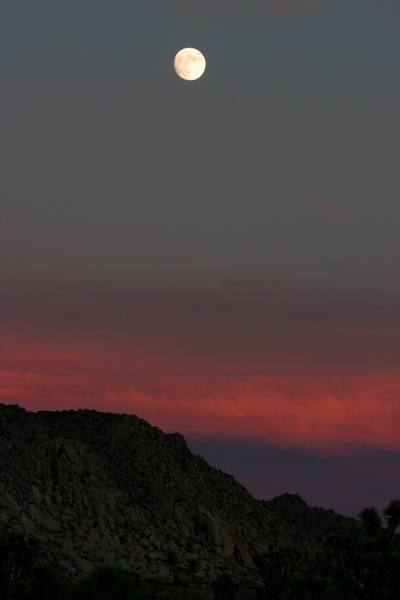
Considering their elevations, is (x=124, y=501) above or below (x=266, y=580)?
above

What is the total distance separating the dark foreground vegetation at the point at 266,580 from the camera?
4447 centimetres

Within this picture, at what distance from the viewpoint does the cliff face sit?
73625mm

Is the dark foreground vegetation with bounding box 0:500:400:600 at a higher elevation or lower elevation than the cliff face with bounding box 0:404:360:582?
lower

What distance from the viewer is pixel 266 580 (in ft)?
221

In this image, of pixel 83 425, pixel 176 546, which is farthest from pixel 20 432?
pixel 176 546

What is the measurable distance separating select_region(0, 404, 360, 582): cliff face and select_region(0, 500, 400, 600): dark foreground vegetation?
16.0ft

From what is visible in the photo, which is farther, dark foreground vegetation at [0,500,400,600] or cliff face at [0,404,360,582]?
cliff face at [0,404,360,582]

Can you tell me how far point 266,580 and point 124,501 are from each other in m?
21.9

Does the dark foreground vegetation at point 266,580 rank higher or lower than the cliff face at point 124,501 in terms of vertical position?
lower

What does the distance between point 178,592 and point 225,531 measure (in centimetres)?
1852

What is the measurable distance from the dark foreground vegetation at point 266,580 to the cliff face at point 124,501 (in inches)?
192

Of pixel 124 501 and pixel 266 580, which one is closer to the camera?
pixel 266 580

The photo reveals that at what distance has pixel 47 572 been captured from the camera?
48.9 meters

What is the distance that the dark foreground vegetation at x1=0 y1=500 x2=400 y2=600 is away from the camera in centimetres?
4447
